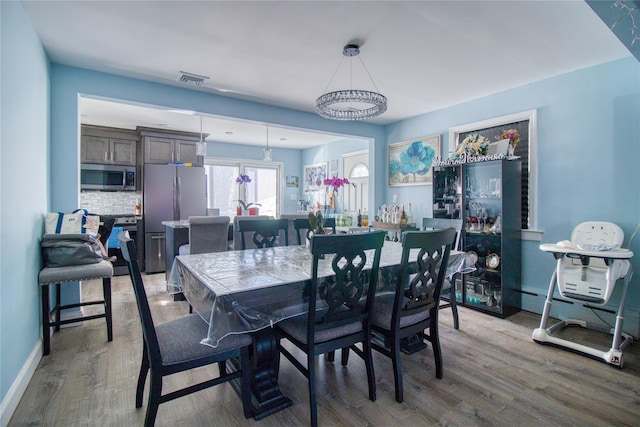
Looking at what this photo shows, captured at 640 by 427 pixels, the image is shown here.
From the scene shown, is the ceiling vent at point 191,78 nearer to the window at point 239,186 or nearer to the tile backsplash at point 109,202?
the tile backsplash at point 109,202

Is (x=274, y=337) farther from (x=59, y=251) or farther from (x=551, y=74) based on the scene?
(x=551, y=74)

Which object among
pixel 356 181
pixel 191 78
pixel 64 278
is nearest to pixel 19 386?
pixel 64 278

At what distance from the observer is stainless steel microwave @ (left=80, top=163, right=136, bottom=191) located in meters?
5.09

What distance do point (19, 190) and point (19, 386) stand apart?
1179 millimetres

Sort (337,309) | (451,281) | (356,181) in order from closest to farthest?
(337,309) → (451,281) → (356,181)

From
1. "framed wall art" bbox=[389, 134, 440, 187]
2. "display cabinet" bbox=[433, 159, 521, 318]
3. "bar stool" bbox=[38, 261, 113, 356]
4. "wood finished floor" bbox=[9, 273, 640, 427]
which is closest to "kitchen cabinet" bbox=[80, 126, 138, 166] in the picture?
"bar stool" bbox=[38, 261, 113, 356]

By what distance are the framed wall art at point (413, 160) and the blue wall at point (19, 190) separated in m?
4.14

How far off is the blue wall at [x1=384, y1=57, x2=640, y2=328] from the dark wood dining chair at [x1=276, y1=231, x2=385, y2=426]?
2570mm

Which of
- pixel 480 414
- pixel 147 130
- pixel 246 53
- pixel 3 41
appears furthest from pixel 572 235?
pixel 147 130

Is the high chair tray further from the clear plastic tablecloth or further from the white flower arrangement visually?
the clear plastic tablecloth

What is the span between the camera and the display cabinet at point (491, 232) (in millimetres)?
3289

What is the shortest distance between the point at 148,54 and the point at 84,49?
19.8 inches

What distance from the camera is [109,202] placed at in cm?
550

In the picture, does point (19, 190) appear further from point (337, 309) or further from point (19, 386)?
point (337, 309)
